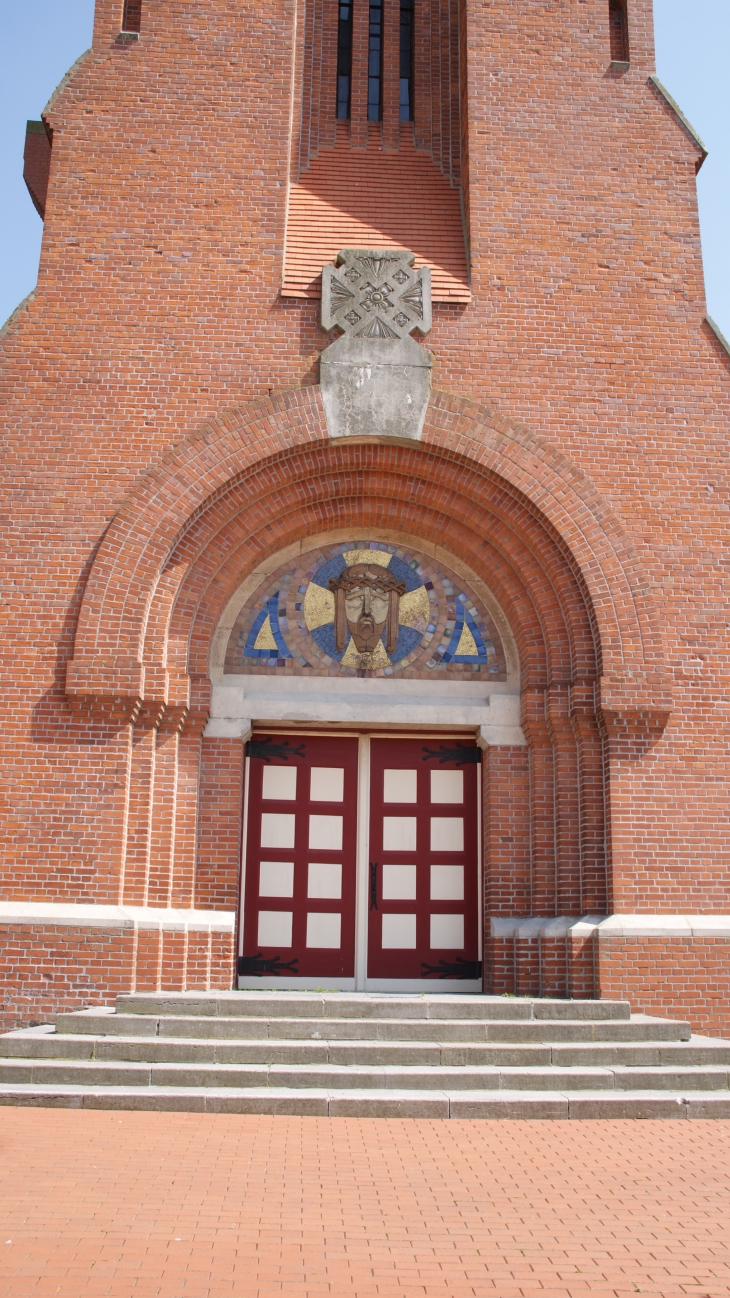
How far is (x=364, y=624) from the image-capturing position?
10.7m

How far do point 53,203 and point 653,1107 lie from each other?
9210 mm

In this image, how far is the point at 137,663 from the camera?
9586 mm

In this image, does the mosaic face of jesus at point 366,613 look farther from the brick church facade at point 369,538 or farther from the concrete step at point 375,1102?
the concrete step at point 375,1102

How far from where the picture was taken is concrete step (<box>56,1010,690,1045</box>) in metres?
7.68

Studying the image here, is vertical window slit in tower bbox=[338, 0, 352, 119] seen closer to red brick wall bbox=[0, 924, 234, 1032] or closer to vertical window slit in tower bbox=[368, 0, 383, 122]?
vertical window slit in tower bbox=[368, 0, 383, 122]

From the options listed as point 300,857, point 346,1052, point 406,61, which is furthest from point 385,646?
point 406,61

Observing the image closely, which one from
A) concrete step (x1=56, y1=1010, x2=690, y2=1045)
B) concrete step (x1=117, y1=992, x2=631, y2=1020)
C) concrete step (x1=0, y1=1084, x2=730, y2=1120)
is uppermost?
concrete step (x1=117, y1=992, x2=631, y2=1020)

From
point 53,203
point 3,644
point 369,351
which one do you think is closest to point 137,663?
point 3,644

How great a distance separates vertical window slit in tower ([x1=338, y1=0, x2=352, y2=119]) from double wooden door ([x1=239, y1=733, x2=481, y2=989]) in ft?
22.9

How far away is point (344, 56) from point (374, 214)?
2379 millimetres

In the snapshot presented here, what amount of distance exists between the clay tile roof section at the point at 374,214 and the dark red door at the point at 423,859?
440cm

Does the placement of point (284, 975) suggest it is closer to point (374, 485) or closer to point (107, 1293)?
point (374, 485)

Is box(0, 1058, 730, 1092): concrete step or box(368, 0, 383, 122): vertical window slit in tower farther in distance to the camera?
box(368, 0, 383, 122): vertical window slit in tower

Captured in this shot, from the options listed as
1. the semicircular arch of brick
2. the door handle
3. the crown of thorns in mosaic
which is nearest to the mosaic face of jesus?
the semicircular arch of brick
